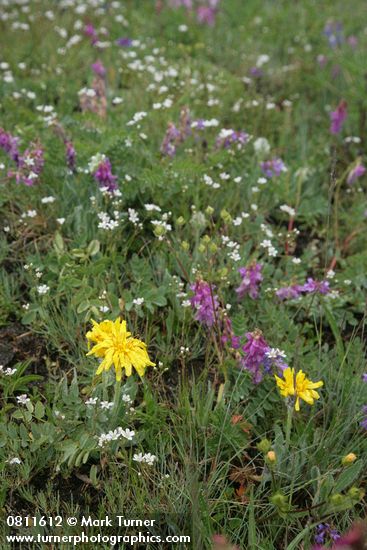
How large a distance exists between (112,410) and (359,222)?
76.4 inches

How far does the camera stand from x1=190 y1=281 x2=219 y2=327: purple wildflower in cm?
241

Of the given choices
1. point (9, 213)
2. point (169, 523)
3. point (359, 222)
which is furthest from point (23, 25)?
point (169, 523)

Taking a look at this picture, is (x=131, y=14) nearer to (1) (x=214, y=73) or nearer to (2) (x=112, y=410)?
(1) (x=214, y=73)

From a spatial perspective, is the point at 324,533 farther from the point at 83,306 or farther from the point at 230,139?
the point at 230,139

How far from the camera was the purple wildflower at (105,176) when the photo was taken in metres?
2.96

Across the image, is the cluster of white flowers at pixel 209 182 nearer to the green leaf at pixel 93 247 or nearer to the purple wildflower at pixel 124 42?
the green leaf at pixel 93 247

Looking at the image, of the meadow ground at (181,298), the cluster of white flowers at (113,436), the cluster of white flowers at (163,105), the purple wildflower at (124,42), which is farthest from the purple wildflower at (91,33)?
the cluster of white flowers at (113,436)

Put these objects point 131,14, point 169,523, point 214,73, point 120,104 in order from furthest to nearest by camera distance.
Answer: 1. point 131,14
2. point 214,73
3. point 120,104
4. point 169,523

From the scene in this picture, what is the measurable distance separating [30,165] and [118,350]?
4.58ft

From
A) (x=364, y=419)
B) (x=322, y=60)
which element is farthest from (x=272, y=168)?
(x=322, y=60)

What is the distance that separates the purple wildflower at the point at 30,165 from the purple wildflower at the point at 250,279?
108cm

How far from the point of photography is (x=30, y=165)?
2992mm

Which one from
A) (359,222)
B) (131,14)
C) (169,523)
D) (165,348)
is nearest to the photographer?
(169,523)

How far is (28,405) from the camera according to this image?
2.16 metres
